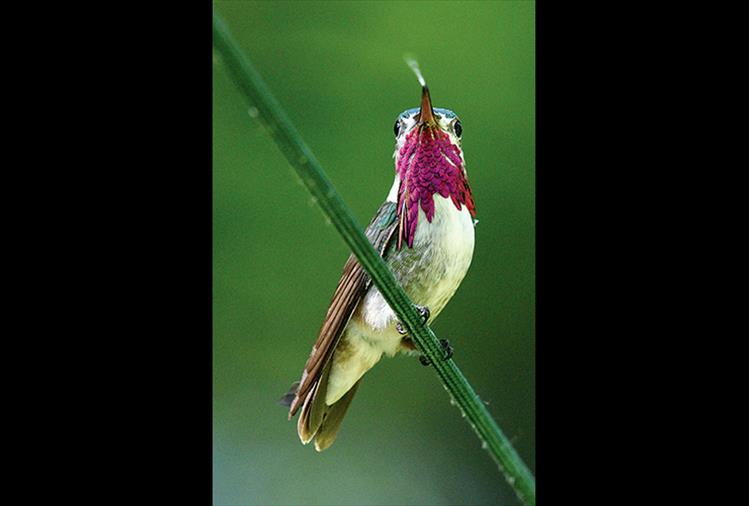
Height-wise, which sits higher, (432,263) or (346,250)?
(346,250)

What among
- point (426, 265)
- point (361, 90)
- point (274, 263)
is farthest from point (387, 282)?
point (361, 90)

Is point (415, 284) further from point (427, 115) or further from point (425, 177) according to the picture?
point (427, 115)

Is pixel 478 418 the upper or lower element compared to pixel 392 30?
lower

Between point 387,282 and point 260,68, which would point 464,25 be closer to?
point 260,68

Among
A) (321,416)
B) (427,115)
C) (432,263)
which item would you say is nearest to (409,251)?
(432,263)

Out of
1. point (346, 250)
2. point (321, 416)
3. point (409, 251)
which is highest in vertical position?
point (346, 250)

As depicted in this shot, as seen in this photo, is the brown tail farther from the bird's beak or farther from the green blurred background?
the bird's beak

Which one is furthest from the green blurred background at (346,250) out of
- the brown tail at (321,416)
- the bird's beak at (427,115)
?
the bird's beak at (427,115)
